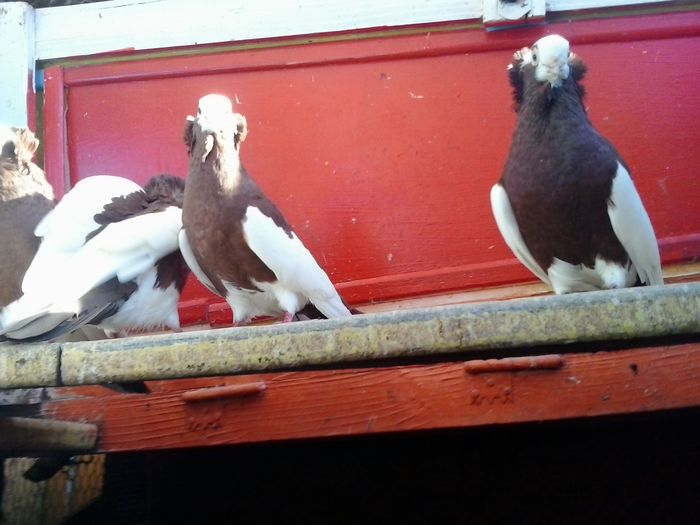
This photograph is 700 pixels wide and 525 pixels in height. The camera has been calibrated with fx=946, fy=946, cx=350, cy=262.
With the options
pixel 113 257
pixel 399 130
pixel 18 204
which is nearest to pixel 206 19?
pixel 399 130

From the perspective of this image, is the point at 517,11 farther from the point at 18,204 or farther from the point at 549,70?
the point at 18,204

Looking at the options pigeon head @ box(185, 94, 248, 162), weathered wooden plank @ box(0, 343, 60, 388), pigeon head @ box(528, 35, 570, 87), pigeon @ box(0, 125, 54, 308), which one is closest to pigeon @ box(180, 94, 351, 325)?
pigeon head @ box(185, 94, 248, 162)

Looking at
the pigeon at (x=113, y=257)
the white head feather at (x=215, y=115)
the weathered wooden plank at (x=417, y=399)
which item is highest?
the white head feather at (x=215, y=115)

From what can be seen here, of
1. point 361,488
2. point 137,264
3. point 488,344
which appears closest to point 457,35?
point 137,264

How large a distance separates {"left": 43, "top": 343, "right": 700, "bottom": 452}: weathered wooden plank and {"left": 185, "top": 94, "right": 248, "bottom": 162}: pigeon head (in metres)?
1.08

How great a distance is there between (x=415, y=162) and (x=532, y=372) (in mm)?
1655

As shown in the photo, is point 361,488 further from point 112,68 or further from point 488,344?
point 112,68

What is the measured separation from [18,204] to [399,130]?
1475 mm

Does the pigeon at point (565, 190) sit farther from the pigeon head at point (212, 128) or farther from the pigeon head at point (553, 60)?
the pigeon head at point (212, 128)

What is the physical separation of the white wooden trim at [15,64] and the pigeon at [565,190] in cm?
201

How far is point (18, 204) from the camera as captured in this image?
355 centimetres

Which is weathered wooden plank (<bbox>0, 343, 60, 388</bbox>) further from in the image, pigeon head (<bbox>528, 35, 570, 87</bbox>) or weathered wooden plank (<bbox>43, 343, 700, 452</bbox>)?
pigeon head (<bbox>528, 35, 570, 87</bbox>)

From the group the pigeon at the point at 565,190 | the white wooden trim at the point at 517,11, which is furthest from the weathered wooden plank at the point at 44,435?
the white wooden trim at the point at 517,11

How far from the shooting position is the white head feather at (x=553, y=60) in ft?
9.96
